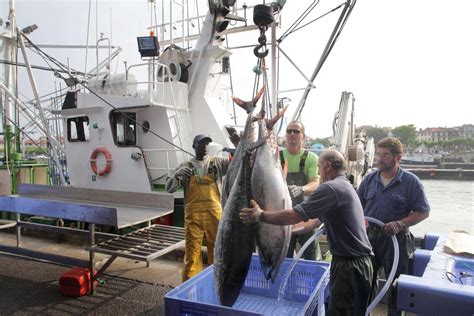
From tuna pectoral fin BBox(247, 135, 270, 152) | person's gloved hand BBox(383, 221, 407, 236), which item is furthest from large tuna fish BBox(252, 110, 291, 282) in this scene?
person's gloved hand BBox(383, 221, 407, 236)

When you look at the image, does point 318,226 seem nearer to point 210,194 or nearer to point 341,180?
point 341,180

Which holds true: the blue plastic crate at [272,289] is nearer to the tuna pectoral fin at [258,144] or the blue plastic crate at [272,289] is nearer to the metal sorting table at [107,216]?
the tuna pectoral fin at [258,144]

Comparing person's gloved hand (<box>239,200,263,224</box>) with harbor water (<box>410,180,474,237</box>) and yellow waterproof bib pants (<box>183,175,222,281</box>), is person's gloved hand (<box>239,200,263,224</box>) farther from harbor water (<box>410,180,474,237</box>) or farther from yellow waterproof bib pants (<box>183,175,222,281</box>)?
harbor water (<box>410,180,474,237</box>)

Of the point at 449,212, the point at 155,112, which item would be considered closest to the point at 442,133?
the point at 449,212

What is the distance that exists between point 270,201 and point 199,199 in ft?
4.95

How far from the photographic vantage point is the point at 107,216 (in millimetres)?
3469

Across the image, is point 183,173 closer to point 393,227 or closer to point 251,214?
point 251,214

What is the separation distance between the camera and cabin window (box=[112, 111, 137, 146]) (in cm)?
710

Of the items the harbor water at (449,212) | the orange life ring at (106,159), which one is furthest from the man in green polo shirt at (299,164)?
the harbor water at (449,212)

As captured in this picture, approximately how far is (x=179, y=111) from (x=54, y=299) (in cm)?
456

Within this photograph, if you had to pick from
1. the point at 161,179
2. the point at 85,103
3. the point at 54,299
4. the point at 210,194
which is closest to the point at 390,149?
the point at 210,194

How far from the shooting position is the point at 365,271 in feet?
7.10

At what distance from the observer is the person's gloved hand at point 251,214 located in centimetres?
191

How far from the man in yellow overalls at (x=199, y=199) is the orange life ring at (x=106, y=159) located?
408 centimetres
